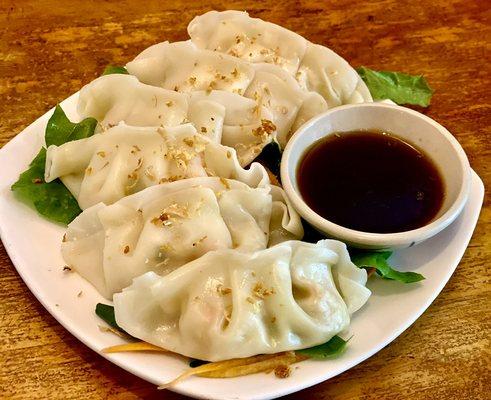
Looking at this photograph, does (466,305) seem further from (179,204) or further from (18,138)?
(18,138)

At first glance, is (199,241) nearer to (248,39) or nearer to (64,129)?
(64,129)

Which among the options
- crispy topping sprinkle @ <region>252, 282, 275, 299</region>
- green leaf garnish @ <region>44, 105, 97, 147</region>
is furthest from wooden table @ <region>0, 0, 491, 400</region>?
green leaf garnish @ <region>44, 105, 97, 147</region>

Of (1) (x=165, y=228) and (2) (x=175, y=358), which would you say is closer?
(2) (x=175, y=358)

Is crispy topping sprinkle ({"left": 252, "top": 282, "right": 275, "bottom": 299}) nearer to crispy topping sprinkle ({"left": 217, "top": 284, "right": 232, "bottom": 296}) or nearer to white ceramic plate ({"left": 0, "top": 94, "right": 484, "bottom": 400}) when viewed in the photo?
crispy topping sprinkle ({"left": 217, "top": 284, "right": 232, "bottom": 296})

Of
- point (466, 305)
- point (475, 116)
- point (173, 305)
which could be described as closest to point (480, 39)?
point (475, 116)

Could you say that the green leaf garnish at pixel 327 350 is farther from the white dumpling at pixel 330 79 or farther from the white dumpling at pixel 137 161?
the white dumpling at pixel 330 79

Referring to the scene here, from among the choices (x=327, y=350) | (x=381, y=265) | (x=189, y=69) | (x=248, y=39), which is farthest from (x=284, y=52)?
(x=327, y=350)

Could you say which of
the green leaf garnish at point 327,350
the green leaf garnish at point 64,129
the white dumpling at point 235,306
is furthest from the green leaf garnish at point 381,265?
the green leaf garnish at point 64,129
